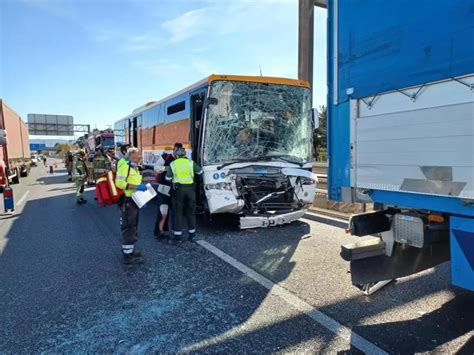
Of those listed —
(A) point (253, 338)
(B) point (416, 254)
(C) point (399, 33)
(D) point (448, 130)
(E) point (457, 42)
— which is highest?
(C) point (399, 33)

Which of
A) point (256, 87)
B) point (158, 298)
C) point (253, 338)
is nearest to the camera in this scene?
point (253, 338)

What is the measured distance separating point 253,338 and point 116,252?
11.4 feet

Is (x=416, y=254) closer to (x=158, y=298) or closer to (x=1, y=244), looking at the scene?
(x=158, y=298)

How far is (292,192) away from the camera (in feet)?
24.3

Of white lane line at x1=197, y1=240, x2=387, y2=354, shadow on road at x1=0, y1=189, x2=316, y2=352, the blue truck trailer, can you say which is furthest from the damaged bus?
the blue truck trailer

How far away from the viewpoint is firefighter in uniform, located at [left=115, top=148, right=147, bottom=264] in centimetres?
543

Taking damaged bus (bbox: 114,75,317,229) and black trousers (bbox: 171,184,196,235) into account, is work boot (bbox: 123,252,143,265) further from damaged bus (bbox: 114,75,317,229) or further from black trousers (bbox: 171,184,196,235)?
damaged bus (bbox: 114,75,317,229)

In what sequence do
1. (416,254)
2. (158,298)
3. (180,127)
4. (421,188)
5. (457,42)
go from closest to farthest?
(457,42) → (421,188) → (416,254) → (158,298) → (180,127)

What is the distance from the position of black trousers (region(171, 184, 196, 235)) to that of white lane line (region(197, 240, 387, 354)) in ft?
4.65

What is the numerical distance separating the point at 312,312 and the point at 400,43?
2.63 metres

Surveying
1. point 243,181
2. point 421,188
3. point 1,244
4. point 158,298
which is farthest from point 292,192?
point 1,244

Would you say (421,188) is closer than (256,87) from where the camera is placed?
Yes

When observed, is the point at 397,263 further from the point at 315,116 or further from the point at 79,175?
the point at 79,175

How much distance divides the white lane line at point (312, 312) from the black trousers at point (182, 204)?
1417 mm
